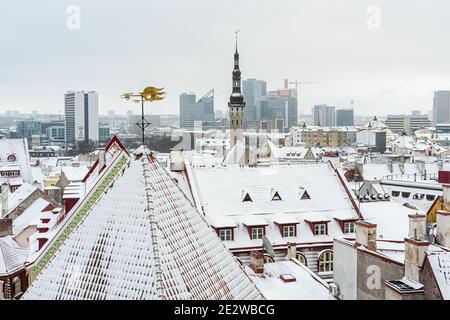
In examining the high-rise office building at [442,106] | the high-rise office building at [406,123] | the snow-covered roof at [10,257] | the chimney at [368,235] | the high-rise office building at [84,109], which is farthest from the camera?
the high-rise office building at [406,123]

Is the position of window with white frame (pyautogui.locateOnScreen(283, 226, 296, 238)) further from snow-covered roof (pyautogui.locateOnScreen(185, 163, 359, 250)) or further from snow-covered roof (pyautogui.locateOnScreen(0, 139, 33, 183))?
snow-covered roof (pyautogui.locateOnScreen(0, 139, 33, 183))

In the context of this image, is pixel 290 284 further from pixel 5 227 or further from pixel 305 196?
pixel 5 227

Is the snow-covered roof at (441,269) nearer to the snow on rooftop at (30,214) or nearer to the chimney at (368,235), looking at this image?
the chimney at (368,235)

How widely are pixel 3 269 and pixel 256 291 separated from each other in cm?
1033

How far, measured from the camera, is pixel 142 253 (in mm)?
7145

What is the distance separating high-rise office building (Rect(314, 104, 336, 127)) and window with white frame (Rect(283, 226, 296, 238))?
318ft

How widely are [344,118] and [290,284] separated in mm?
116173

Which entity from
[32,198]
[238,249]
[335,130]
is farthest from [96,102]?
[335,130]

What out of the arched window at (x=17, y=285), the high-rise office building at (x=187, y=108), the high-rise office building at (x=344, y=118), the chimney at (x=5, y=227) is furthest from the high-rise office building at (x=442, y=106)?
the arched window at (x=17, y=285)

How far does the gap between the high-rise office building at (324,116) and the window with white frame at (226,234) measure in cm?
9820

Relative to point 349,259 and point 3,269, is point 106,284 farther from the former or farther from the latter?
point 3,269

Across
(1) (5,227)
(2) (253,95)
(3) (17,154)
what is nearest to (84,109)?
(3) (17,154)

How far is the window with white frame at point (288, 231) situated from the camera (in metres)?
22.0

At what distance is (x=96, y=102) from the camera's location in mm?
35938
